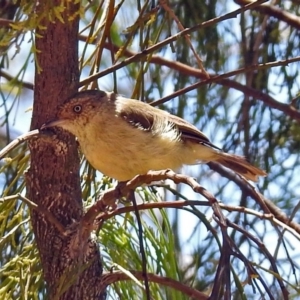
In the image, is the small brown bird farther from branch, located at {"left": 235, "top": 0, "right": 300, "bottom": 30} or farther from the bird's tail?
branch, located at {"left": 235, "top": 0, "right": 300, "bottom": 30}

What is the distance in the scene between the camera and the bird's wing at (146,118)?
3.30 m

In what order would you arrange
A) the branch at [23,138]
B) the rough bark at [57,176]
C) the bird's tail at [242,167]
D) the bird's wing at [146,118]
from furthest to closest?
the bird's tail at [242,167], the bird's wing at [146,118], the rough bark at [57,176], the branch at [23,138]

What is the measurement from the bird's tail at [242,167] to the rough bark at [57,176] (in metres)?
1.28

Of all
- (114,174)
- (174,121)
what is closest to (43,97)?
(114,174)

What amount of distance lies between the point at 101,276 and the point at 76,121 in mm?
826

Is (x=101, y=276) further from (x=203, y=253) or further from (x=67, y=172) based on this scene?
(x=203, y=253)

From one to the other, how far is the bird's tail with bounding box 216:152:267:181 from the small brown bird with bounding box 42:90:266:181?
193 mm

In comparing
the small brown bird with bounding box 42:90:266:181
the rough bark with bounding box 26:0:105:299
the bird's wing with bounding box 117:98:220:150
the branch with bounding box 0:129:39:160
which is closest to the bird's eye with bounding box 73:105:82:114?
the small brown bird with bounding box 42:90:266:181

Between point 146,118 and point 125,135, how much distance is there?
161 millimetres

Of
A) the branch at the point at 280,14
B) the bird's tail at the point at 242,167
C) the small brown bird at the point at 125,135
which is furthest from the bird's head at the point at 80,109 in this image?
the branch at the point at 280,14

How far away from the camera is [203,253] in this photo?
4457mm

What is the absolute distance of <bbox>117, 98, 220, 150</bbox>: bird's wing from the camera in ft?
10.8

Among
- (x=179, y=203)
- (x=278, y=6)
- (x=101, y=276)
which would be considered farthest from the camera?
(x=278, y=6)

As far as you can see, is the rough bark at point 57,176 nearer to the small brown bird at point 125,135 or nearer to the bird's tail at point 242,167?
the small brown bird at point 125,135
